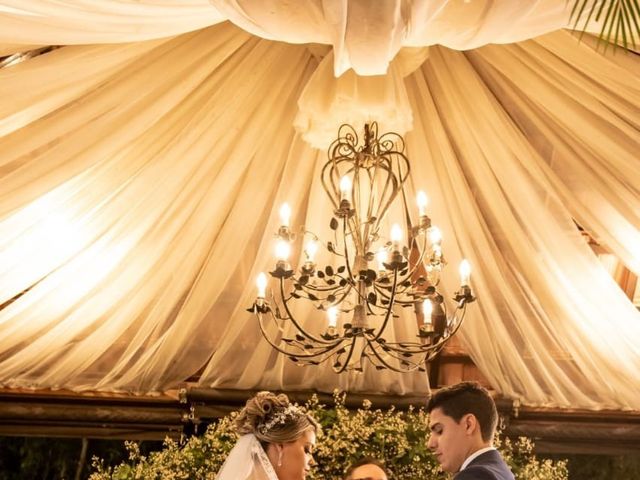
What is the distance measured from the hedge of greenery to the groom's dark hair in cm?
150

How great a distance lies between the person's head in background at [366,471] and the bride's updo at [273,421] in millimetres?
763

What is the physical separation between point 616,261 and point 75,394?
11.5 ft

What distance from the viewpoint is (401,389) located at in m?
5.14

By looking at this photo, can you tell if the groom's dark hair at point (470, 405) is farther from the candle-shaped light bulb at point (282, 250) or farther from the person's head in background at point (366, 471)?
the person's head in background at point (366, 471)

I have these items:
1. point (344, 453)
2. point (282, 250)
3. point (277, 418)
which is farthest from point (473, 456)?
point (344, 453)

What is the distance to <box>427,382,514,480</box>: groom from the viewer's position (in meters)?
3.20

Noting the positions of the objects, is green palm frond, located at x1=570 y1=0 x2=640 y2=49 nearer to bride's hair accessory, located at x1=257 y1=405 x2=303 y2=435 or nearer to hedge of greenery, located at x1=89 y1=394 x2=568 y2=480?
bride's hair accessory, located at x1=257 y1=405 x2=303 y2=435

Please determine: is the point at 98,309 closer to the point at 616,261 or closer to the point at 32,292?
the point at 32,292

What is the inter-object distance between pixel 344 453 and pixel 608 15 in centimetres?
327

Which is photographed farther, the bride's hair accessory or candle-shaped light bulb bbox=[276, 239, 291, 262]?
the bride's hair accessory

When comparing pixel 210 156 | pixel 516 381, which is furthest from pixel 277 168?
pixel 516 381

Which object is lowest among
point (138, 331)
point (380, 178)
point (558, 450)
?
point (558, 450)

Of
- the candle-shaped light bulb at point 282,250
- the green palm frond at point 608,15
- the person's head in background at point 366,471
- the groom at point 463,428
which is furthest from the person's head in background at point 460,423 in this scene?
the green palm frond at point 608,15

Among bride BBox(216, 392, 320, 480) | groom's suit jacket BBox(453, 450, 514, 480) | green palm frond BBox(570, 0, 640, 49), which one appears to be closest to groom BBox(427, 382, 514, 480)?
groom's suit jacket BBox(453, 450, 514, 480)
